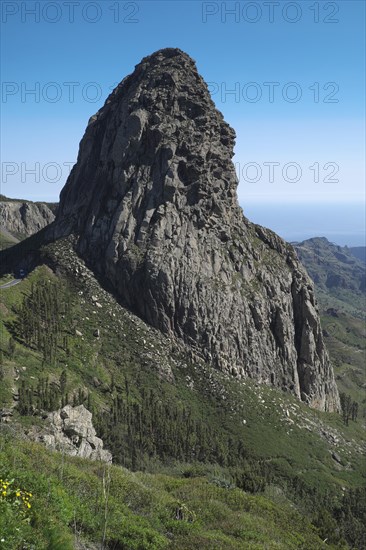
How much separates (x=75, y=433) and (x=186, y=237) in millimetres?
88572

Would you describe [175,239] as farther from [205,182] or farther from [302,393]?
[302,393]

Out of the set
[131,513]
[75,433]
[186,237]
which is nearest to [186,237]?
[186,237]

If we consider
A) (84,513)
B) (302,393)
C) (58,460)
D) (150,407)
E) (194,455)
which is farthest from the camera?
(302,393)

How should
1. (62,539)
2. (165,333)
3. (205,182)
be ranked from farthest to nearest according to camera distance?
(205,182) < (165,333) < (62,539)

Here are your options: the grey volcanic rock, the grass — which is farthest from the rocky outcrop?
the grey volcanic rock

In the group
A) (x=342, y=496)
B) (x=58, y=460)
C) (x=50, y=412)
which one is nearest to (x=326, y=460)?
(x=342, y=496)

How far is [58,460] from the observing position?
3089cm

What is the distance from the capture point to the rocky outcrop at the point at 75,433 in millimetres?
61375

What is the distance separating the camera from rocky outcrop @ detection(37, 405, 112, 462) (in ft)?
201

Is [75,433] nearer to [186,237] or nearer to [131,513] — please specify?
[131,513]

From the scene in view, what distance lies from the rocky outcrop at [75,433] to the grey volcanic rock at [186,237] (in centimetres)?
6519

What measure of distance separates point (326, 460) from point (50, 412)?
87.2 m

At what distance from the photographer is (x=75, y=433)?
2584 inches

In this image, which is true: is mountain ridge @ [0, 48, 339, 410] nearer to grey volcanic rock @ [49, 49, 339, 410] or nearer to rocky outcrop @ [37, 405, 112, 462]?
grey volcanic rock @ [49, 49, 339, 410]
